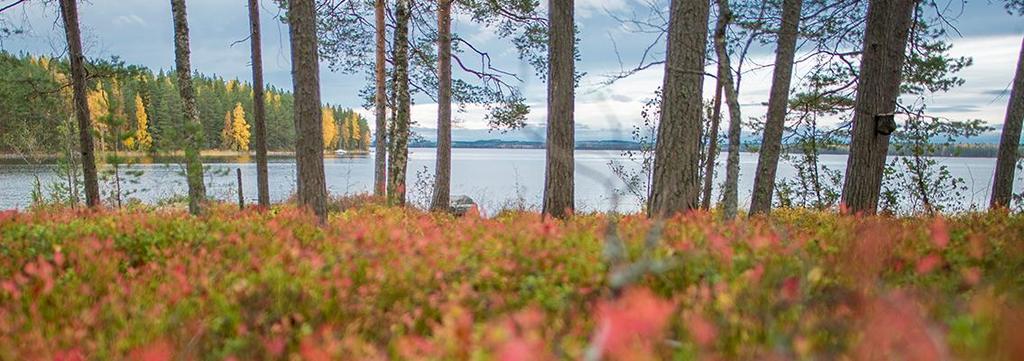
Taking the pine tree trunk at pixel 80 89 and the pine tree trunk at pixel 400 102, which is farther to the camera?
the pine tree trunk at pixel 400 102

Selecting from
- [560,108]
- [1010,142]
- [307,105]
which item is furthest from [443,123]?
[1010,142]

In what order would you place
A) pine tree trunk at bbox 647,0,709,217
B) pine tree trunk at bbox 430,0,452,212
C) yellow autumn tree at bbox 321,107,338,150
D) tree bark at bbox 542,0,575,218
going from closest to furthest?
pine tree trunk at bbox 647,0,709,217
tree bark at bbox 542,0,575,218
pine tree trunk at bbox 430,0,452,212
yellow autumn tree at bbox 321,107,338,150

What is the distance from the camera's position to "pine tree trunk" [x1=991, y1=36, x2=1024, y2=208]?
34.9 ft

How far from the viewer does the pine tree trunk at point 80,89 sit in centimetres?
1138

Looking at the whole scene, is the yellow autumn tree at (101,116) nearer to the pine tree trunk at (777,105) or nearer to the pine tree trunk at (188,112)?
the pine tree trunk at (188,112)

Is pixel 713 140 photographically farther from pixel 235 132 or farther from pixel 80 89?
pixel 235 132

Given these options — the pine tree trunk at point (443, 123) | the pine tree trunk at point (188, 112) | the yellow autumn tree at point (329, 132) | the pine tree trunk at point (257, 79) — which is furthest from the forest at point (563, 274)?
the yellow autumn tree at point (329, 132)

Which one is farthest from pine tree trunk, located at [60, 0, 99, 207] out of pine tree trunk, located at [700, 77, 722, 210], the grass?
pine tree trunk, located at [700, 77, 722, 210]

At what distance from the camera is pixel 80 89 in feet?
38.2

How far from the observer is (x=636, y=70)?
7.60 meters

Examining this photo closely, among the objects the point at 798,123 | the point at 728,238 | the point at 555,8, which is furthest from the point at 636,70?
the point at 798,123

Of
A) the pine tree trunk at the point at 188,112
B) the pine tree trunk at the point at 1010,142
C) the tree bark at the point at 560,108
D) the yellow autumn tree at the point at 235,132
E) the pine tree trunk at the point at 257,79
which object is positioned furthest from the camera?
the yellow autumn tree at the point at 235,132

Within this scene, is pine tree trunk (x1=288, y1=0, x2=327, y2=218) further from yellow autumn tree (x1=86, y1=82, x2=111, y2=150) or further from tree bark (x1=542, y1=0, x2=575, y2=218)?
yellow autumn tree (x1=86, y1=82, x2=111, y2=150)

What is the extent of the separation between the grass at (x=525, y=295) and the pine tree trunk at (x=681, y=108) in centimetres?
306
